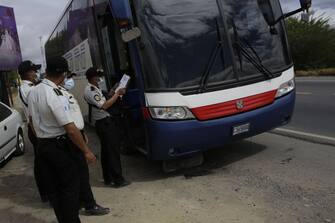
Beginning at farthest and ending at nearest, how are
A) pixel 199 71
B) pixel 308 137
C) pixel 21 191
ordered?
pixel 308 137 < pixel 21 191 < pixel 199 71

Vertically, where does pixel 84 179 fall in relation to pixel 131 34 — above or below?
below

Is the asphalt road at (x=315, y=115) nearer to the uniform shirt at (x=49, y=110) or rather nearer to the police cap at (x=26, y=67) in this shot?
the police cap at (x=26, y=67)

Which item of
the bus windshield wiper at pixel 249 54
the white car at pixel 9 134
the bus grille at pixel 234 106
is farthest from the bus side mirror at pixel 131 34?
the white car at pixel 9 134

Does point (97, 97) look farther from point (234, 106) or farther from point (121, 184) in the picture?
point (234, 106)

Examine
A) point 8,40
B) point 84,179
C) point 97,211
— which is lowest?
point 97,211

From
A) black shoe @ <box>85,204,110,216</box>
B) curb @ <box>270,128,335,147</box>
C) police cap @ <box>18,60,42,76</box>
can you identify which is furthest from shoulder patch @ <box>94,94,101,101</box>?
curb @ <box>270,128,335,147</box>

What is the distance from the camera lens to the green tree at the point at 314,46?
1746 inches

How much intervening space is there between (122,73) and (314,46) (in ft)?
133

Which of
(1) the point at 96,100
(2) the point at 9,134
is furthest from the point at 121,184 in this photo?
(2) the point at 9,134

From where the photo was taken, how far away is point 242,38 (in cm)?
699

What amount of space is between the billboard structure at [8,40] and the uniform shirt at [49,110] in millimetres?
17040

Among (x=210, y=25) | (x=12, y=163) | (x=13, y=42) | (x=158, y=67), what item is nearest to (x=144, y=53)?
(x=158, y=67)

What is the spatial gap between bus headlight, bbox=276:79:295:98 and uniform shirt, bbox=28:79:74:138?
3781 millimetres

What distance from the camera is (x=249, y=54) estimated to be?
7.01m
